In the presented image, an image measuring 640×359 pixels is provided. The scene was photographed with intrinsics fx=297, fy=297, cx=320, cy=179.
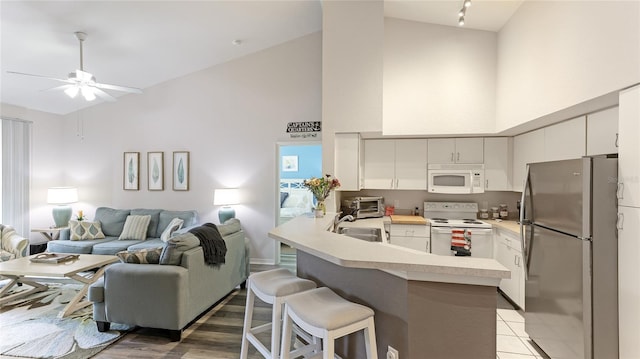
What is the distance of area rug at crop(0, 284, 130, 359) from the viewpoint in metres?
2.47

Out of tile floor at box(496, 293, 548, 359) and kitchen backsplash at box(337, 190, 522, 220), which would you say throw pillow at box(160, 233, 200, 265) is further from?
tile floor at box(496, 293, 548, 359)

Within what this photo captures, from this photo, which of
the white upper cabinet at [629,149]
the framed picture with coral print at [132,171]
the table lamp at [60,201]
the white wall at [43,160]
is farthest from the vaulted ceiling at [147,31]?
the white upper cabinet at [629,149]

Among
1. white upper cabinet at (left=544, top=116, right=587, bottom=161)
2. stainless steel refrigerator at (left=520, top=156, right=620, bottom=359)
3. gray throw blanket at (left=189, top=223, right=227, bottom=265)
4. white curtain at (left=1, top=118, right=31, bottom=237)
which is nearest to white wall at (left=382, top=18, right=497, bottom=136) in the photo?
white upper cabinet at (left=544, top=116, right=587, bottom=161)

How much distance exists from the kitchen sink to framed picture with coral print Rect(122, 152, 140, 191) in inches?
172

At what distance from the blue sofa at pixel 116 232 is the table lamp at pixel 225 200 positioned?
488 millimetres

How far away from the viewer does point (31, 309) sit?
324cm

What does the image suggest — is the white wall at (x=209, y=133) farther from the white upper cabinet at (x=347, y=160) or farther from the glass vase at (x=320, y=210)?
the glass vase at (x=320, y=210)

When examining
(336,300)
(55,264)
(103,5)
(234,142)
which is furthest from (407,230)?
(103,5)

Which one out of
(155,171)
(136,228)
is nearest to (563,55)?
(136,228)

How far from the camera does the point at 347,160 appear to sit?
3.61 meters

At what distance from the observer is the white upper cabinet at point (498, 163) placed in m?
3.93

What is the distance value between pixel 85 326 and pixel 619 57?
187 inches

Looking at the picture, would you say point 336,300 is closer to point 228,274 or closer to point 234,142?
point 228,274

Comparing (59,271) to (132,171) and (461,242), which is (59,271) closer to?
(132,171)
